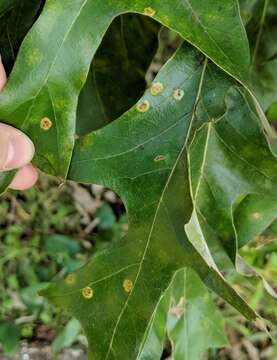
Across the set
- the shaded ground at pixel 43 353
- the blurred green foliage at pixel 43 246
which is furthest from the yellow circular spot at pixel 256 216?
the shaded ground at pixel 43 353

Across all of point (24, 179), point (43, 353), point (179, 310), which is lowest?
point (43, 353)

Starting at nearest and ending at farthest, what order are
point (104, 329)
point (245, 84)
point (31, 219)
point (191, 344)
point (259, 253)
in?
point (245, 84), point (104, 329), point (191, 344), point (259, 253), point (31, 219)

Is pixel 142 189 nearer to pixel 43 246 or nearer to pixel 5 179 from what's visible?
pixel 5 179

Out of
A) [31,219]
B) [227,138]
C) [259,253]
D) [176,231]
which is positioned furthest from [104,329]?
[31,219]

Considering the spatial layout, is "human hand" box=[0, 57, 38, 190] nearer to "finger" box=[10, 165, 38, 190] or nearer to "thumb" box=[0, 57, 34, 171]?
"thumb" box=[0, 57, 34, 171]

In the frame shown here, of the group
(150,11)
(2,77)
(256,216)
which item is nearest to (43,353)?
(256,216)

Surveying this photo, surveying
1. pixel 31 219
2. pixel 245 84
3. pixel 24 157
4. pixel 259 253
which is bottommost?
pixel 31 219

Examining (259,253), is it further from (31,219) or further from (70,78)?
(70,78)

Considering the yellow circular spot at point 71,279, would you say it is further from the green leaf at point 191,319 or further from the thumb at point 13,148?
the green leaf at point 191,319
